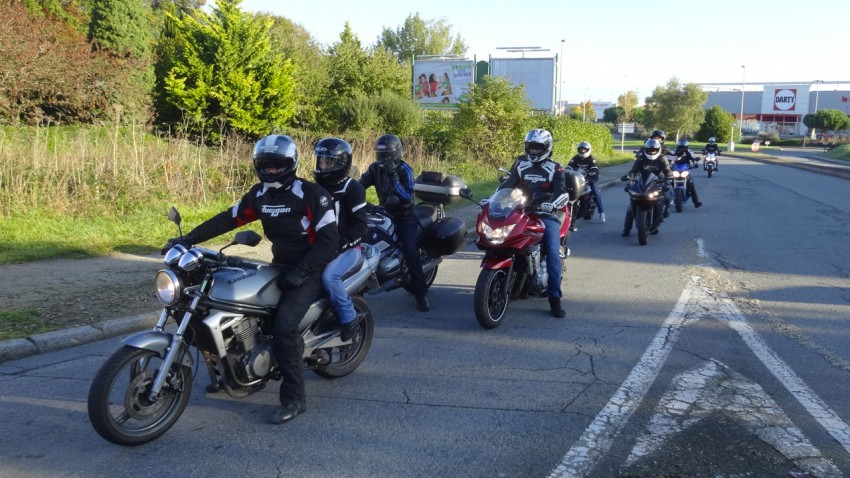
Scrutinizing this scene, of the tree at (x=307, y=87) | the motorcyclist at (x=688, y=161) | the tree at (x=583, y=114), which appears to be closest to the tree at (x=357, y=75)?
the tree at (x=307, y=87)

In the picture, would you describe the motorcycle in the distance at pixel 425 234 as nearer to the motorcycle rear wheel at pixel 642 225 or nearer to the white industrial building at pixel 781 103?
the motorcycle rear wheel at pixel 642 225

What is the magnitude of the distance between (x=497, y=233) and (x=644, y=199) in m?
6.17

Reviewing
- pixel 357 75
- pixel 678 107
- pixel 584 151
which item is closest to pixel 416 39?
pixel 678 107

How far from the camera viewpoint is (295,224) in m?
4.79

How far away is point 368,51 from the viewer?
125ft

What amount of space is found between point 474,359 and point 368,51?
34.3 m

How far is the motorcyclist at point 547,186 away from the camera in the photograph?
735 cm

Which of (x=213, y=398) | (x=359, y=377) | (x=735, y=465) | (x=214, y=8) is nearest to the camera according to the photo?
(x=735, y=465)

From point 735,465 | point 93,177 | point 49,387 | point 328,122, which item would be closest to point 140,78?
point 328,122

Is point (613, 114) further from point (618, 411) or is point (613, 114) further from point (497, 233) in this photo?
point (618, 411)

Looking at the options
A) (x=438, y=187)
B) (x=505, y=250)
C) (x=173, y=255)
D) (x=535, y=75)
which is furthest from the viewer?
(x=535, y=75)

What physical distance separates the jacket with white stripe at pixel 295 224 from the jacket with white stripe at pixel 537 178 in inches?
131

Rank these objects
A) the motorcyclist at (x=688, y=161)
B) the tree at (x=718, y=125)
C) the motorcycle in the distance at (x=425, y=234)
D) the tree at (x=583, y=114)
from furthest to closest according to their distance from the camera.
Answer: the tree at (x=718, y=125)
the tree at (x=583, y=114)
the motorcyclist at (x=688, y=161)
the motorcycle in the distance at (x=425, y=234)

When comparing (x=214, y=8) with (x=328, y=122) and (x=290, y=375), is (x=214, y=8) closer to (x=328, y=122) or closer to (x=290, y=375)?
(x=328, y=122)
